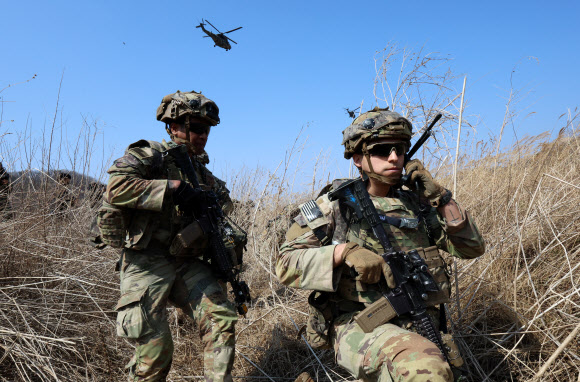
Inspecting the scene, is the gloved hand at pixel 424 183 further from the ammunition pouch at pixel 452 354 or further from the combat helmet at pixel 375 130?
the ammunition pouch at pixel 452 354

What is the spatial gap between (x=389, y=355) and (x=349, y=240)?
2.19ft

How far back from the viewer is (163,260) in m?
2.79

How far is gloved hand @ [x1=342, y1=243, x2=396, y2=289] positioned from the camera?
1.89 metres

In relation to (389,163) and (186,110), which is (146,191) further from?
(389,163)

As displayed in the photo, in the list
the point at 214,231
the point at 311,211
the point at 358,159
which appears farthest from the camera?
the point at 214,231


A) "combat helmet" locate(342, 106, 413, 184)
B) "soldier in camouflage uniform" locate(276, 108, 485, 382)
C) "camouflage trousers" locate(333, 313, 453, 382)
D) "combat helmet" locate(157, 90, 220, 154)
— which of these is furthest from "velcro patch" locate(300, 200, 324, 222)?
"combat helmet" locate(157, 90, 220, 154)

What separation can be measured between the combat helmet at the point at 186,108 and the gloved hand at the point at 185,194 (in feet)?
1.94

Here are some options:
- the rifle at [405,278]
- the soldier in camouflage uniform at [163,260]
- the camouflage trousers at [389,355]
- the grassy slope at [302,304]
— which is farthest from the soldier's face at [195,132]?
the camouflage trousers at [389,355]

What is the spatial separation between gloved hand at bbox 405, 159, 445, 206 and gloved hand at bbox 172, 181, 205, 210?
4.57ft

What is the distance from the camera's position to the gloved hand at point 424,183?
2223mm

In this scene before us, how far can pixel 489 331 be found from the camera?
9.39ft

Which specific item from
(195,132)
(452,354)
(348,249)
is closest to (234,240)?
(195,132)

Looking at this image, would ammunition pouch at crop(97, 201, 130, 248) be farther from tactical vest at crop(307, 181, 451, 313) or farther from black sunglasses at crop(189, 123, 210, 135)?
tactical vest at crop(307, 181, 451, 313)

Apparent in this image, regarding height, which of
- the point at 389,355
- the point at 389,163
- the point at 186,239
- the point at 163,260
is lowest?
the point at 389,355
